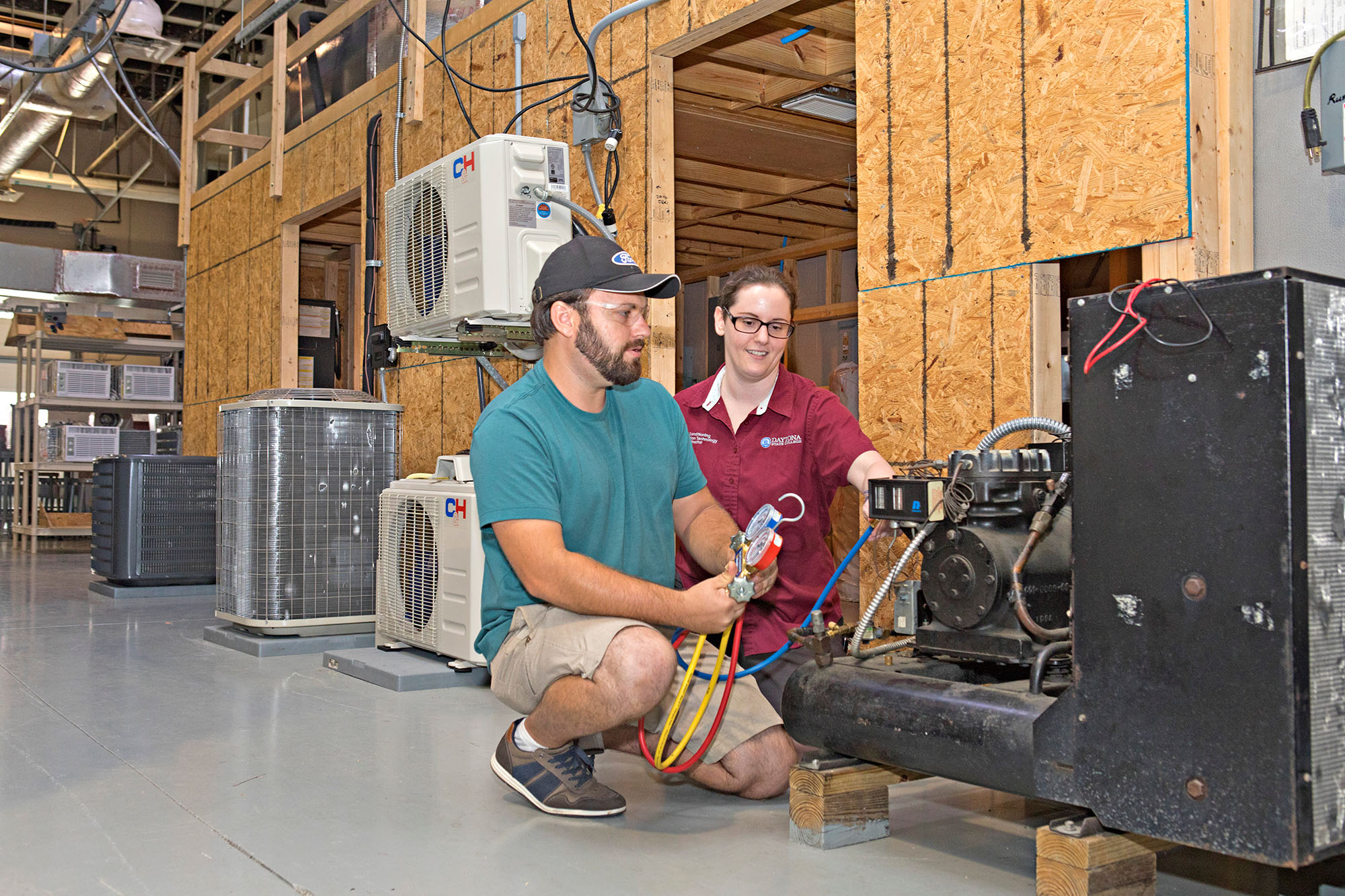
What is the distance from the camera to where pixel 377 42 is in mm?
6043

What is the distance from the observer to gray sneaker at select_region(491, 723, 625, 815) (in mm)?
2252

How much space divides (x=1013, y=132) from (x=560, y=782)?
6.56 ft

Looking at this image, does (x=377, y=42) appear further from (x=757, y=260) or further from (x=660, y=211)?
(x=757, y=260)

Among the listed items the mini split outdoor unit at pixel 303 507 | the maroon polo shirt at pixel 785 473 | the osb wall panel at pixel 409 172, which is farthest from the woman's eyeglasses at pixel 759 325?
the mini split outdoor unit at pixel 303 507

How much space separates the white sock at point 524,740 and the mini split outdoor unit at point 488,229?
1785 millimetres

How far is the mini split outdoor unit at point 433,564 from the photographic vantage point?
147 inches

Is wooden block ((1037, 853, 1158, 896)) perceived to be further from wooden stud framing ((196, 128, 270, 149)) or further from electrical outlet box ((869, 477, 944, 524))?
wooden stud framing ((196, 128, 270, 149))

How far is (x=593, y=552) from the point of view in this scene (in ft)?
7.56

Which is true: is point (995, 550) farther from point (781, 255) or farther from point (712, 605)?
point (781, 255)

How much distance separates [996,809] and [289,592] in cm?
319

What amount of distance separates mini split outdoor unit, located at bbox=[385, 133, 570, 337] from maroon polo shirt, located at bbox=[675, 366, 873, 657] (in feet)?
4.06

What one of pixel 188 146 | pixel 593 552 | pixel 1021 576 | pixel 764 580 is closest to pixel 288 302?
pixel 188 146

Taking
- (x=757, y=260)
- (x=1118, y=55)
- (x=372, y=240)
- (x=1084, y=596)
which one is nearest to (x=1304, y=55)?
(x=1118, y=55)

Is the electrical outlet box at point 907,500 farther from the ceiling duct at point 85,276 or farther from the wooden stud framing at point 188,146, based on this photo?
the ceiling duct at point 85,276
